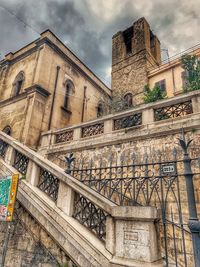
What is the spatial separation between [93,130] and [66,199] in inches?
189

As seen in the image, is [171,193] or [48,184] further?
[171,193]

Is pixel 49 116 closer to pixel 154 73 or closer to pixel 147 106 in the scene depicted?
pixel 147 106

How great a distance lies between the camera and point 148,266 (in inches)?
109

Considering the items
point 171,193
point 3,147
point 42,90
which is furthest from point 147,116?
point 42,90

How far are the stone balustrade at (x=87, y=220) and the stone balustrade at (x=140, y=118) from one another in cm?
368

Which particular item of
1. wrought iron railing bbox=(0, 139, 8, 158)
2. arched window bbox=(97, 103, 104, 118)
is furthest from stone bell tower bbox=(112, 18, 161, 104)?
wrought iron railing bbox=(0, 139, 8, 158)

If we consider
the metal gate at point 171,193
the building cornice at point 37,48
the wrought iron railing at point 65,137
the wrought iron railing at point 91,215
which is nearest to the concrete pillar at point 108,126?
the metal gate at point 171,193

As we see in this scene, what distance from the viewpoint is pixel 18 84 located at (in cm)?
1464

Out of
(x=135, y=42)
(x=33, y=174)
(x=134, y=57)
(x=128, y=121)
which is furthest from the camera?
(x=135, y=42)

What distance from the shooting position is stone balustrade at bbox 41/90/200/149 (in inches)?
253

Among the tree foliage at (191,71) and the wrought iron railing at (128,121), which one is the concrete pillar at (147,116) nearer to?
the wrought iron railing at (128,121)

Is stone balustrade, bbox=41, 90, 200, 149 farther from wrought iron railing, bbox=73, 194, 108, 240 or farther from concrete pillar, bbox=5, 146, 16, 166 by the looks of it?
wrought iron railing, bbox=73, 194, 108, 240

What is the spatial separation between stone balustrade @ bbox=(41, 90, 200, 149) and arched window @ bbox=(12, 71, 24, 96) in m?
6.81

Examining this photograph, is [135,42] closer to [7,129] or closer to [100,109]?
[100,109]
